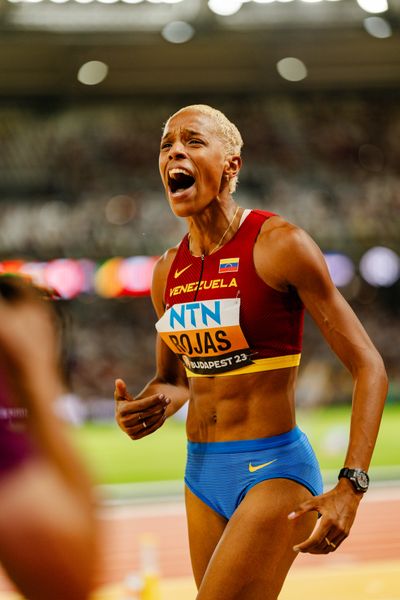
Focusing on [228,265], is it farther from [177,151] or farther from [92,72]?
[92,72]

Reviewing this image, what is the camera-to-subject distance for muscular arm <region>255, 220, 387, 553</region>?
272cm

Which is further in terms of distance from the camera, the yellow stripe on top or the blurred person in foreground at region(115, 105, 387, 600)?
the yellow stripe on top

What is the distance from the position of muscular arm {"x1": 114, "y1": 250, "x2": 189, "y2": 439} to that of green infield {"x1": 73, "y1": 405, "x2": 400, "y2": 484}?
6.63 meters

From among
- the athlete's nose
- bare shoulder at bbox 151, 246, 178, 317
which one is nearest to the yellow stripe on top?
bare shoulder at bbox 151, 246, 178, 317

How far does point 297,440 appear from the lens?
3109mm

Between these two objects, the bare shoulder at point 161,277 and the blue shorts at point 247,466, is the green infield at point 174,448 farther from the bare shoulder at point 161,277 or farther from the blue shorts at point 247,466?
the blue shorts at point 247,466

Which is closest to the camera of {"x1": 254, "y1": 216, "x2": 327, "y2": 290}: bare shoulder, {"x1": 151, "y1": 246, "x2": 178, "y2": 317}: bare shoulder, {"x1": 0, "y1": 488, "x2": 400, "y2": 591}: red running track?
{"x1": 254, "y1": 216, "x2": 327, "y2": 290}: bare shoulder

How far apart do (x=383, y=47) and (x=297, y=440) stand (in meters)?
17.3

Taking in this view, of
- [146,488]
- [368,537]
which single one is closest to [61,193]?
[146,488]

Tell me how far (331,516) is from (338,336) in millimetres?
603

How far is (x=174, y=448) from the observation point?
49.3 ft

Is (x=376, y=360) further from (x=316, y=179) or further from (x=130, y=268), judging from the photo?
(x=316, y=179)

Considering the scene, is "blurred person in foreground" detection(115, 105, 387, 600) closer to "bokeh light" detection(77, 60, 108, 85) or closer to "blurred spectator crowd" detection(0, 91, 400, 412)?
"bokeh light" detection(77, 60, 108, 85)

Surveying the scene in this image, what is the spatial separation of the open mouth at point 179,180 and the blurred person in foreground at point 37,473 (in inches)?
92.3
